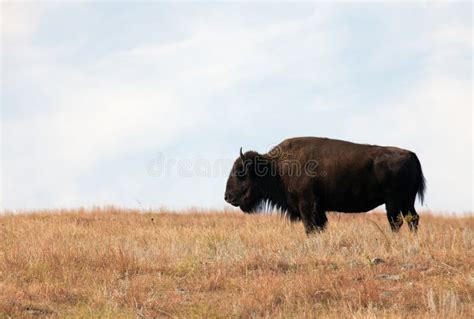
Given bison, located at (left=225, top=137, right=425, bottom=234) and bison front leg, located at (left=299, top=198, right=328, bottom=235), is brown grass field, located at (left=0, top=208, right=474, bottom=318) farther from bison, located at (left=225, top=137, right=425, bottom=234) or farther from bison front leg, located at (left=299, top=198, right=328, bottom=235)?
bison, located at (left=225, top=137, right=425, bottom=234)

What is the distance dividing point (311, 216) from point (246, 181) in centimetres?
169

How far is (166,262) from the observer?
11.3m

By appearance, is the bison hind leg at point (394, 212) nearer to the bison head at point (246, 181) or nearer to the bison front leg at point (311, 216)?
the bison front leg at point (311, 216)

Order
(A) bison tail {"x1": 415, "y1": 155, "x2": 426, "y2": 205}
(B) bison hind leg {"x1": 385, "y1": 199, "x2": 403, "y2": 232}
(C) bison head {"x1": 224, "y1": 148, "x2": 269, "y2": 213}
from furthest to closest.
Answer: (C) bison head {"x1": 224, "y1": 148, "x2": 269, "y2": 213} < (A) bison tail {"x1": 415, "y1": 155, "x2": 426, "y2": 205} < (B) bison hind leg {"x1": 385, "y1": 199, "x2": 403, "y2": 232}

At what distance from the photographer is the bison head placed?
593 inches

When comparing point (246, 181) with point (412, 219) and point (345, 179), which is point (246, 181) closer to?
point (345, 179)

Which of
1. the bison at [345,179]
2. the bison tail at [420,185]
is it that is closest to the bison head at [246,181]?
the bison at [345,179]

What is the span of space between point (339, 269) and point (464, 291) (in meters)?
1.88

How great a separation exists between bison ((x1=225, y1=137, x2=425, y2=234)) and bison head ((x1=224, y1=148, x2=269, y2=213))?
491 millimetres

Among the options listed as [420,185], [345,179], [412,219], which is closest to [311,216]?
[345,179]

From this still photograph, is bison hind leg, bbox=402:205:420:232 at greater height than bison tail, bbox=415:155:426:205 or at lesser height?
lesser

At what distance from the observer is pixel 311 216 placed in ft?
46.6

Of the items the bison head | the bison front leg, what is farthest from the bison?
the bison head

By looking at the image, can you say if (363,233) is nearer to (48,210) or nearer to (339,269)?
(339,269)
